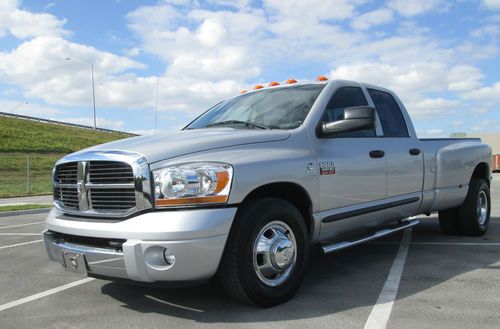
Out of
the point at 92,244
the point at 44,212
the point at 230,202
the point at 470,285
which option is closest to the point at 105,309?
the point at 92,244

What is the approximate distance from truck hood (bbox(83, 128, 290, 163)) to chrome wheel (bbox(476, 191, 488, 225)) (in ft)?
12.5

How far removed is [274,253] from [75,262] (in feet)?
4.73

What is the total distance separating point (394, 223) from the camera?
18.3ft

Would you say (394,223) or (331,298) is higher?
(394,223)

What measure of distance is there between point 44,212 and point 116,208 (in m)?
10.4

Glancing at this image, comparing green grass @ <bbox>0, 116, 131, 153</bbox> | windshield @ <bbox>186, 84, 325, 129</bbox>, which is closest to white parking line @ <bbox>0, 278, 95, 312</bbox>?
windshield @ <bbox>186, 84, 325, 129</bbox>

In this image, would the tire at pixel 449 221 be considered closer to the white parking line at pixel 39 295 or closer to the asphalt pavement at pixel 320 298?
the asphalt pavement at pixel 320 298

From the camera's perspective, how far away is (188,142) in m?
3.75

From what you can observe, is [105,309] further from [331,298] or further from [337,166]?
[337,166]

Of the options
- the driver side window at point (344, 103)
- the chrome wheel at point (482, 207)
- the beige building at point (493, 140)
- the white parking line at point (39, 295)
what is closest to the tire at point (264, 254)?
the driver side window at point (344, 103)

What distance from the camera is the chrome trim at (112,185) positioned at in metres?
3.42

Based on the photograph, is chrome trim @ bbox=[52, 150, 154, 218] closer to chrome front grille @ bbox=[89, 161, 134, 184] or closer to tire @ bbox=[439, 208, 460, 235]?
chrome front grille @ bbox=[89, 161, 134, 184]

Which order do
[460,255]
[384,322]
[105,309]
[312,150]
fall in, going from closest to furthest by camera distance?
[384,322], [105,309], [312,150], [460,255]

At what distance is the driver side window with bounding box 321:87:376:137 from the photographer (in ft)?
15.3
